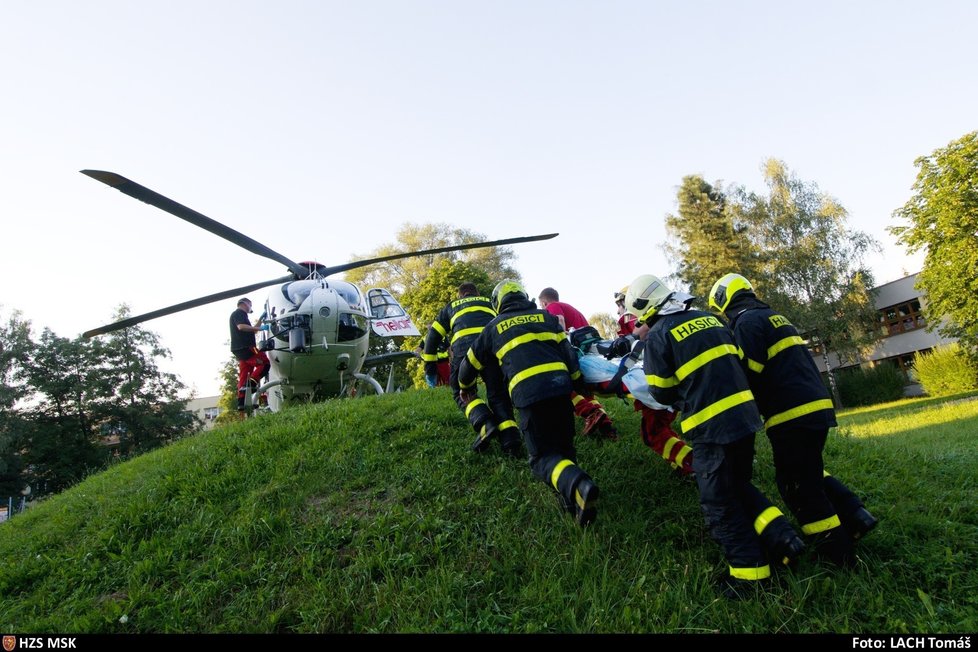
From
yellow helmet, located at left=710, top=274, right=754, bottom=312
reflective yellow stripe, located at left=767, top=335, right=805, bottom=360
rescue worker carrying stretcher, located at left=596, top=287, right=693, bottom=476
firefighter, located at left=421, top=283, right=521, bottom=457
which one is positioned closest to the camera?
reflective yellow stripe, located at left=767, top=335, right=805, bottom=360

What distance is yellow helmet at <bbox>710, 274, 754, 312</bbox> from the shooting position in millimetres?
4332

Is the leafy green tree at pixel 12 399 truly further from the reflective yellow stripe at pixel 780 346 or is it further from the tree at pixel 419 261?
the reflective yellow stripe at pixel 780 346

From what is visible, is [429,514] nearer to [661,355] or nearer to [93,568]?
[661,355]

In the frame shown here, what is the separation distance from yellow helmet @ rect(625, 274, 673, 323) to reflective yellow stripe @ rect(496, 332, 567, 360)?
2.35ft

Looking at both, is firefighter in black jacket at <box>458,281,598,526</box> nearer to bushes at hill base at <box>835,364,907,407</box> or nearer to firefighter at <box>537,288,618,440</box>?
firefighter at <box>537,288,618,440</box>

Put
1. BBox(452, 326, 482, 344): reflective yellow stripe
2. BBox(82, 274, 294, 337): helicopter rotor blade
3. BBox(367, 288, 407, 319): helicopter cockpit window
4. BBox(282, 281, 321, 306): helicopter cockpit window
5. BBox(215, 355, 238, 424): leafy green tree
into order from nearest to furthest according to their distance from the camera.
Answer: BBox(452, 326, 482, 344): reflective yellow stripe
BBox(82, 274, 294, 337): helicopter rotor blade
BBox(282, 281, 321, 306): helicopter cockpit window
BBox(367, 288, 407, 319): helicopter cockpit window
BBox(215, 355, 238, 424): leafy green tree

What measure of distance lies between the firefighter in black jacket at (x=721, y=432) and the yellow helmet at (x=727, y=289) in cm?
61

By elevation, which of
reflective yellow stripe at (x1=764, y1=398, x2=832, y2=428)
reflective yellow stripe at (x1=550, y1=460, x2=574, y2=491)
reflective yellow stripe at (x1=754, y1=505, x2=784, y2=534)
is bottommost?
reflective yellow stripe at (x1=754, y1=505, x2=784, y2=534)

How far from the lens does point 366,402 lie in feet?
26.7

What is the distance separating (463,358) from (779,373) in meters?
3.09

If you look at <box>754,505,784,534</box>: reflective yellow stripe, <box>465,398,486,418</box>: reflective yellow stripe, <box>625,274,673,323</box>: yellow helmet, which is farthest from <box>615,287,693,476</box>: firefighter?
<box>465,398,486,418</box>: reflective yellow stripe

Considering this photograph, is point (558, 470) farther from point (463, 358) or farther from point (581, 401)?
point (581, 401)

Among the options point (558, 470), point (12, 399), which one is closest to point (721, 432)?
point (558, 470)
